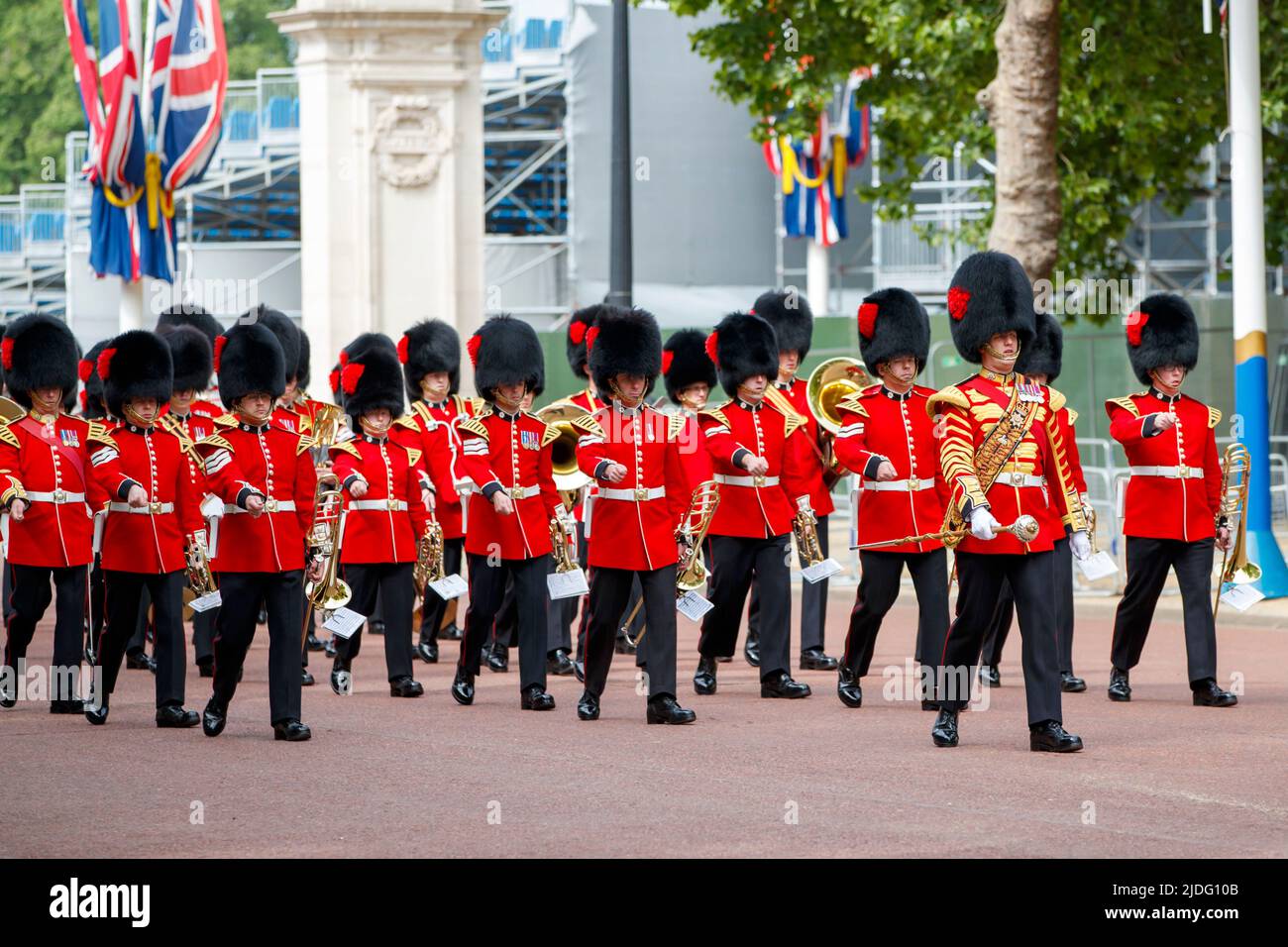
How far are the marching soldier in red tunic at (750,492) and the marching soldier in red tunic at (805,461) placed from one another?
17 cm

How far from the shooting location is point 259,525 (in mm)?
9070

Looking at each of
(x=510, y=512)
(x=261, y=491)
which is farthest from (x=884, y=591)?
(x=261, y=491)

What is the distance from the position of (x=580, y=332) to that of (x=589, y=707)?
8.57 ft

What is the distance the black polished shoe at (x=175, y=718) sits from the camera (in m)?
9.43

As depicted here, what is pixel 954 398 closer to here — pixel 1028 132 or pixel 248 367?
pixel 248 367

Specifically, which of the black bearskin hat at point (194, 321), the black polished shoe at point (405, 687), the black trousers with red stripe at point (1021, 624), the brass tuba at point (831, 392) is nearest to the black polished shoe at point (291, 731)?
the black polished shoe at point (405, 687)

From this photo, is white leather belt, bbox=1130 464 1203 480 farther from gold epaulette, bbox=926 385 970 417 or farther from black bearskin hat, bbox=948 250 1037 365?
gold epaulette, bbox=926 385 970 417

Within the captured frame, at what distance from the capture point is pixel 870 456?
31.6 feet

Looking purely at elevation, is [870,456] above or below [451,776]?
above

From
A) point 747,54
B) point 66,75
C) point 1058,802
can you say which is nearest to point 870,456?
point 1058,802

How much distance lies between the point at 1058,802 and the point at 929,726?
1.88 m

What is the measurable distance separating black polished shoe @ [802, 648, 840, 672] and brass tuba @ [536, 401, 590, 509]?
4.62 feet

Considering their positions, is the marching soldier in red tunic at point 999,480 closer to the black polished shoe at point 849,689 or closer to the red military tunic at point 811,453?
the black polished shoe at point 849,689
